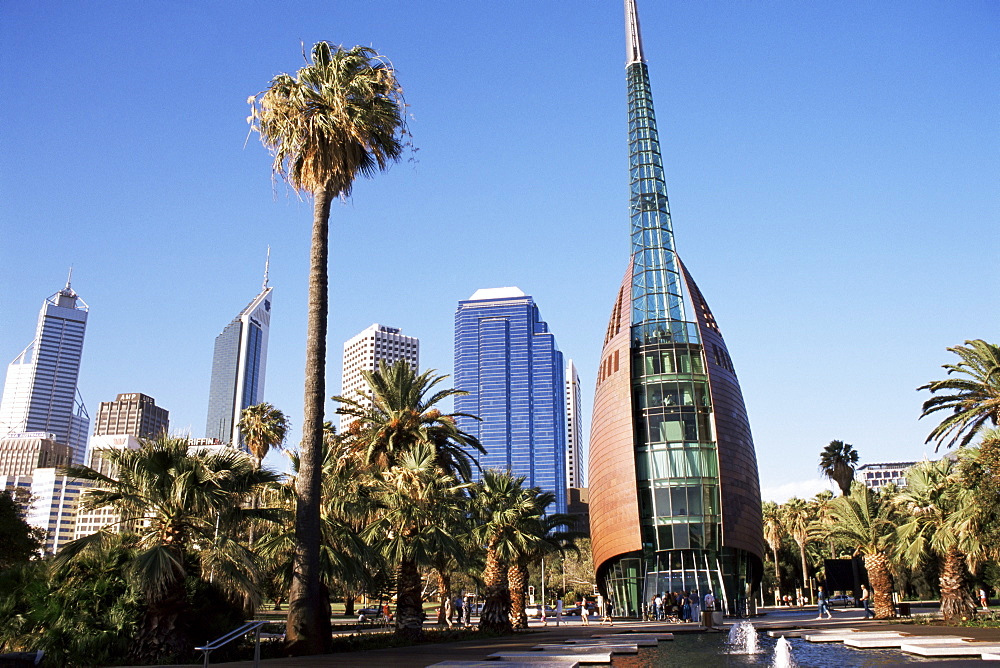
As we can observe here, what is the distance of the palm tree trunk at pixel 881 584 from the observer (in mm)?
35875

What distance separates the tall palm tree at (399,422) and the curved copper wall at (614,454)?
23364mm

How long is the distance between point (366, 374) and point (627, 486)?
86.9 feet

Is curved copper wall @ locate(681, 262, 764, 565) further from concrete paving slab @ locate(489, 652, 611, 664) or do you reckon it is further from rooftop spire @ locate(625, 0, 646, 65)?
concrete paving slab @ locate(489, 652, 611, 664)

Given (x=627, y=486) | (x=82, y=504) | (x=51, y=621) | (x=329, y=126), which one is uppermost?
(x=329, y=126)

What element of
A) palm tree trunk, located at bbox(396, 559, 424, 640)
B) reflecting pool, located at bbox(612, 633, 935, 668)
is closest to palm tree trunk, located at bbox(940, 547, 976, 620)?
reflecting pool, located at bbox(612, 633, 935, 668)

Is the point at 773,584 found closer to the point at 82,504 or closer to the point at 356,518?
the point at 356,518

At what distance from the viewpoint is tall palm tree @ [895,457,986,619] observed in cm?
2480

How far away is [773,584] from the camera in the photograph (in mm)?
83312

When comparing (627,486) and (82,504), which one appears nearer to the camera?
(82,504)

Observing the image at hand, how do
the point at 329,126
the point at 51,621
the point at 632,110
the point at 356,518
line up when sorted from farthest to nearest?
1. the point at 632,110
2. the point at 356,518
3. the point at 329,126
4. the point at 51,621

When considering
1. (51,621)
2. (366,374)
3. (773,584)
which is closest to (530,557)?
(366,374)

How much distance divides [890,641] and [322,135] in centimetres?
1820

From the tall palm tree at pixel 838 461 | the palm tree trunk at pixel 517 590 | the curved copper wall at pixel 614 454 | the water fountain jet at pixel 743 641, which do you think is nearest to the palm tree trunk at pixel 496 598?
the palm tree trunk at pixel 517 590

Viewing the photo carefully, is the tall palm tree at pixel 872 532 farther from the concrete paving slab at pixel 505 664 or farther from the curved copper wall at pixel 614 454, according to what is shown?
A: the concrete paving slab at pixel 505 664
